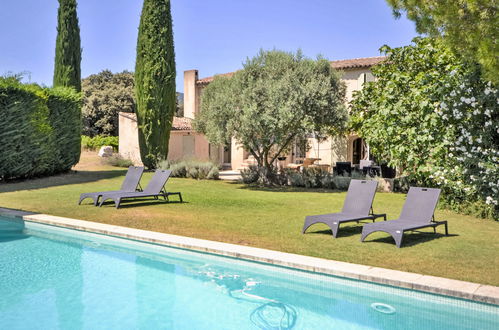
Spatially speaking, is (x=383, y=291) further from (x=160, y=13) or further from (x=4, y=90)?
(x=160, y=13)

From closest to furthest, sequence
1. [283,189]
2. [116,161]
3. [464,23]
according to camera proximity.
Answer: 1. [464,23]
2. [283,189]
3. [116,161]

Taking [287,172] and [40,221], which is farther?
[287,172]

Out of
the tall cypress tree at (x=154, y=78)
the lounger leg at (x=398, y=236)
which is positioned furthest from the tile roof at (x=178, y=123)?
the lounger leg at (x=398, y=236)

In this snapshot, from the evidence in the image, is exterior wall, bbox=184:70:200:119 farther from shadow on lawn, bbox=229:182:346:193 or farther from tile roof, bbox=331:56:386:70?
shadow on lawn, bbox=229:182:346:193

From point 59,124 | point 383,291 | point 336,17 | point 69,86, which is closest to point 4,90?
point 59,124

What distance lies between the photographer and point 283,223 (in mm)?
10531

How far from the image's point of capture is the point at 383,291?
234 inches

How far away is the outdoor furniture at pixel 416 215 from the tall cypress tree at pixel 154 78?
1732cm

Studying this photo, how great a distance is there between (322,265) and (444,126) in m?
8.14

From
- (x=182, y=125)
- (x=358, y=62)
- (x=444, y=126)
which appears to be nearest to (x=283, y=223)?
(x=444, y=126)

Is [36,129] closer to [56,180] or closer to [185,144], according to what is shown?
[56,180]

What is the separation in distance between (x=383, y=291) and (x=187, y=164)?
17493 mm

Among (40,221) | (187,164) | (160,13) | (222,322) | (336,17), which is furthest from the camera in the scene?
(160,13)

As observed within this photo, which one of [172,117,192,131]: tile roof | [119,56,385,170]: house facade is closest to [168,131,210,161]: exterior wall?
[119,56,385,170]: house facade
